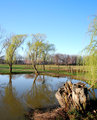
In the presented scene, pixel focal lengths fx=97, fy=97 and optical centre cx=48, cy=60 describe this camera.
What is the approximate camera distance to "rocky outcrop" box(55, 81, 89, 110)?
14.3ft

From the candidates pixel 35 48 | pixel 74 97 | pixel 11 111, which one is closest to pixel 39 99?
pixel 11 111

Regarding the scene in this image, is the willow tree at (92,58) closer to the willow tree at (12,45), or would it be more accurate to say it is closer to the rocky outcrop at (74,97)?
the rocky outcrop at (74,97)

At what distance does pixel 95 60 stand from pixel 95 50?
45 cm

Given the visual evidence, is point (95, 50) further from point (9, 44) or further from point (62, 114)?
point (9, 44)

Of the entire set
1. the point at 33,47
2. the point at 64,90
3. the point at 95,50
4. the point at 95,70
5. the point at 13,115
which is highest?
the point at 33,47

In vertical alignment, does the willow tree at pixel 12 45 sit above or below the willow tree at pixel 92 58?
above

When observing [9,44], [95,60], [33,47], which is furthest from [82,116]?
[9,44]

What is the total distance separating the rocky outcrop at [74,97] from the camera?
172 inches

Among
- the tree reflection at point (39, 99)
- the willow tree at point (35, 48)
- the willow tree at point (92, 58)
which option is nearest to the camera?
the willow tree at point (92, 58)

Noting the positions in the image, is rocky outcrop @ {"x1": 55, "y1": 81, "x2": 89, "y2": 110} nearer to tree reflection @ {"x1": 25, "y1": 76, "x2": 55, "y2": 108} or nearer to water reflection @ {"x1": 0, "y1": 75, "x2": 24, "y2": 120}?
tree reflection @ {"x1": 25, "y1": 76, "x2": 55, "y2": 108}

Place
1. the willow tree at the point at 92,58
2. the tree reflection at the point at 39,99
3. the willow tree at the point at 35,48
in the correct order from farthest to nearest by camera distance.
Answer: the willow tree at the point at 35,48, the tree reflection at the point at 39,99, the willow tree at the point at 92,58

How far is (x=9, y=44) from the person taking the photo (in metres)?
21.7

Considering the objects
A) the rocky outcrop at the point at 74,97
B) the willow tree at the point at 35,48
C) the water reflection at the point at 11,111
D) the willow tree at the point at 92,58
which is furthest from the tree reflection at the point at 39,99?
the willow tree at the point at 35,48

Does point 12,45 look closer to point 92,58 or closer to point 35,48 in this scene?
point 35,48
